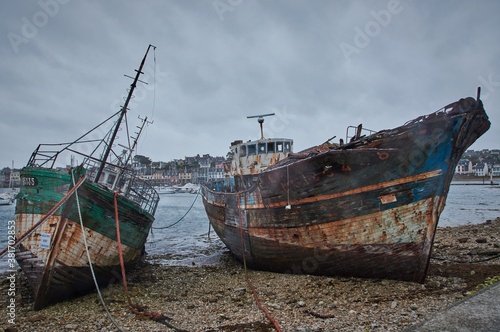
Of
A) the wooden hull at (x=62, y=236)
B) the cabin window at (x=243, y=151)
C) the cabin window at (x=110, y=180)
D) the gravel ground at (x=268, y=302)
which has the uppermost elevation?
the cabin window at (x=243, y=151)

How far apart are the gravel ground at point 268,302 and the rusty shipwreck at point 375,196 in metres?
0.63

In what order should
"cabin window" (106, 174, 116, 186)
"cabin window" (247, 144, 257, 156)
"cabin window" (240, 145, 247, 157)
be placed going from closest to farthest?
"cabin window" (106, 174, 116, 186) < "cabin window" (247, 144, 257, 156) < "cabin window" (240, 145, 247, 157)

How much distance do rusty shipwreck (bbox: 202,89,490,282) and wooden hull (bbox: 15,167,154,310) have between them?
4.50 meters

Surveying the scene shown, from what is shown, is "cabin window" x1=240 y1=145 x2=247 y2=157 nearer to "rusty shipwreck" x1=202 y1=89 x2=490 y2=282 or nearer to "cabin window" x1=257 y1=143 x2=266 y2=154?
"cabin window" x1=257 y1=143 x2=266 y2=154

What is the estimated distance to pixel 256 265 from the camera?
10.6m

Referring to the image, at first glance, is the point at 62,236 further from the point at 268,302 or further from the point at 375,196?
the point at 375,196

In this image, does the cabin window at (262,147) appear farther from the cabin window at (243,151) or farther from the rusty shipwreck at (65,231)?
the rusty shipwreck at (65,231)

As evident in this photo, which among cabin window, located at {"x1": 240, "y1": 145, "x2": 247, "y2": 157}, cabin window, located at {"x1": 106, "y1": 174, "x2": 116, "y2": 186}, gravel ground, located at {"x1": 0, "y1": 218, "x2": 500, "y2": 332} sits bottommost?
gravel ground, located at {"x1": 0, "y1": 218, "x2": 500, "y2": 332}

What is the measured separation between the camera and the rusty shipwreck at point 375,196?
715cm

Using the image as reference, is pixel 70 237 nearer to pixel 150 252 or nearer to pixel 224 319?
A: pixel 224 319

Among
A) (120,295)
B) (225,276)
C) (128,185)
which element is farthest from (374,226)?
(128,185)

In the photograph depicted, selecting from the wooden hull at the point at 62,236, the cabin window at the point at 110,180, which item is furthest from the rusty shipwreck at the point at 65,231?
the cabin window at the point at 110,180

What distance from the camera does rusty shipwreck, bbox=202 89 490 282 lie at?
7148 mm

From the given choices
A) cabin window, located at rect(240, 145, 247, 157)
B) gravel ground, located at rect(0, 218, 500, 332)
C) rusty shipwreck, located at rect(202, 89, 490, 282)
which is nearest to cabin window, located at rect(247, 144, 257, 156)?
cabin window, located at rect(240, 145, 247, 157)
